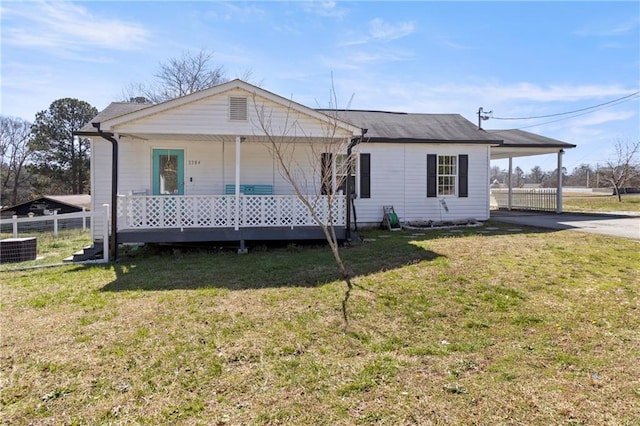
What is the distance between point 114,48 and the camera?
12.4m

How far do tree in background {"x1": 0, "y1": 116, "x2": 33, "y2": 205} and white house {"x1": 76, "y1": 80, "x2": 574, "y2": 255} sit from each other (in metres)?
31.2

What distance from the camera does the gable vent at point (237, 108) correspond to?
8.59 m

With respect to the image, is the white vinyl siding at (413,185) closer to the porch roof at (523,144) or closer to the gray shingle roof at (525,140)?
the porch roof at (523,144)

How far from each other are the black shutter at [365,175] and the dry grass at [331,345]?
5.21m

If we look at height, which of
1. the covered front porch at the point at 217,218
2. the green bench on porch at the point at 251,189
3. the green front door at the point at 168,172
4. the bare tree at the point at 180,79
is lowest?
the covered front porch at the point at 217,218

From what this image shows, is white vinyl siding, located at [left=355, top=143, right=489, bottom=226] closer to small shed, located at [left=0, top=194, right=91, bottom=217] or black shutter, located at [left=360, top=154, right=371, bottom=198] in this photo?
black shutter, located at [left=360, top=154, right=371, bottom=198]

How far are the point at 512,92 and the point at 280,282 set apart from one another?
18334 millimetres

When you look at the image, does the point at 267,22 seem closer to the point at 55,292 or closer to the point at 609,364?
the point at 55,292

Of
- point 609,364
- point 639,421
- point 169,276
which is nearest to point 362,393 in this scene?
point 639,421

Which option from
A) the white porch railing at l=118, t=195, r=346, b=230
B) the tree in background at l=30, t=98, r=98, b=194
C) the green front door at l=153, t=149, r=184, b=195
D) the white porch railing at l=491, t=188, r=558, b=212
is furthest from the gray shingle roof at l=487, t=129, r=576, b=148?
the tree in background at l=30, t=98, r=98, b=194

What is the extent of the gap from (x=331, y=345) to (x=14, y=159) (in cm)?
4506

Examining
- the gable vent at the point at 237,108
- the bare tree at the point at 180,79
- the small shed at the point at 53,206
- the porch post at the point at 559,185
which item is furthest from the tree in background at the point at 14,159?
the porch post at the point at 559,185

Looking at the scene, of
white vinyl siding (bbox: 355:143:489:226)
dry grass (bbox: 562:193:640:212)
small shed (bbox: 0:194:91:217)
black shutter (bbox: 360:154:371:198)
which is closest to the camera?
black shutter (bbox: 360:154:371:198)

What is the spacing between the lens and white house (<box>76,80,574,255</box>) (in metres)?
8.46
